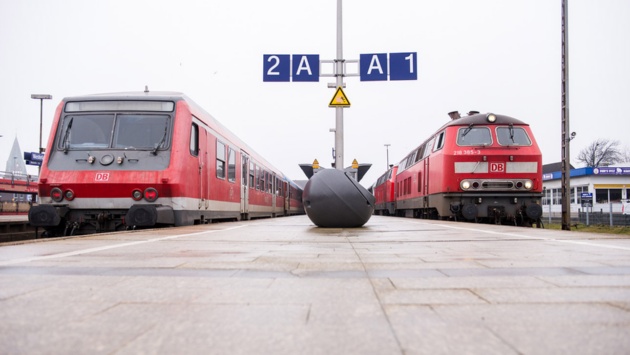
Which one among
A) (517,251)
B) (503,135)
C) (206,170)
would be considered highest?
(503,135)

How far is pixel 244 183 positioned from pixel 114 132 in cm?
693

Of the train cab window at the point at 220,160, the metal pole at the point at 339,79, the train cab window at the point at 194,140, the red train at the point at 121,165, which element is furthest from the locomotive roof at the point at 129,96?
the metal pole at the point at 339,79

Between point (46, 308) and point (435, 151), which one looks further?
point (435, 151)

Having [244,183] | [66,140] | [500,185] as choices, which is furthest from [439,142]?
[66,140]

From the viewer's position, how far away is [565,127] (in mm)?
13172

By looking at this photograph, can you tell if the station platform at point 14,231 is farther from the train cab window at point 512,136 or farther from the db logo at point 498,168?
the train cab window at point 512,136

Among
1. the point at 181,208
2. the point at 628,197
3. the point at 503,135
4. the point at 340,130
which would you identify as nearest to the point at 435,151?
the point at 503,135

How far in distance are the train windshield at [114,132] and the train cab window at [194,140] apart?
70 cm

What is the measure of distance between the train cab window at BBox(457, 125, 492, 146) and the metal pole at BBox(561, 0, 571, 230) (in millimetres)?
2260

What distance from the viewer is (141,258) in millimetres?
3646

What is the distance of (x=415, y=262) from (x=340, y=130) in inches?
367

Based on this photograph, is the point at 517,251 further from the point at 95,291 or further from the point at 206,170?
the point at 206,170

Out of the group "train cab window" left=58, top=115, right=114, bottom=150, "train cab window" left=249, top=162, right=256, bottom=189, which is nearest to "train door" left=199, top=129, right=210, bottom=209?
"train cab window" left=58, top=115, right=114, bottom=150

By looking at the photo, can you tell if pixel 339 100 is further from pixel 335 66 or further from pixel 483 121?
pixel 483 121
